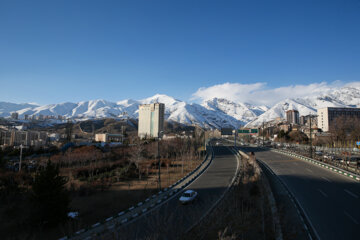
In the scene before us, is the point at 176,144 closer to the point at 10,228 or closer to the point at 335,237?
the point at 10,228

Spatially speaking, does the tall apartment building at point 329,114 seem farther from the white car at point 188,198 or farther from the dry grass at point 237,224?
the dry grass at point 237,224

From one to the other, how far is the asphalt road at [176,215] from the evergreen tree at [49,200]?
17.2ft

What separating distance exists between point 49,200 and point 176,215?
8276 mm

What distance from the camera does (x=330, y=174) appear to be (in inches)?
964

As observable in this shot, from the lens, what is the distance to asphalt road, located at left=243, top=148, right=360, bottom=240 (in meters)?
10.8

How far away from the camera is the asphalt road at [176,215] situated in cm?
→ 837

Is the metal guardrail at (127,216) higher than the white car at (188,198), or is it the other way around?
the white car at (188,198)

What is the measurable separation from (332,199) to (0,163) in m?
38.3

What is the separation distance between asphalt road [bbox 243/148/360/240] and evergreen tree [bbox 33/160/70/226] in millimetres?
14996

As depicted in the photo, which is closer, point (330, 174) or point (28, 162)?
point (330, 174)

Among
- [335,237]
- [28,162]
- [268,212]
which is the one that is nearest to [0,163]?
[28,162]

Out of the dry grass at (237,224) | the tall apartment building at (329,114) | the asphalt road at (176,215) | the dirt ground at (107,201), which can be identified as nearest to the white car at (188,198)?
the asphalt road at (176,215)

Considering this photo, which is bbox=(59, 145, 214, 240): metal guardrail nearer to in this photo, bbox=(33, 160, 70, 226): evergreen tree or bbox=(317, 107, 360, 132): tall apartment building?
bbox=(33, 160, 70, 226): evergreen tree

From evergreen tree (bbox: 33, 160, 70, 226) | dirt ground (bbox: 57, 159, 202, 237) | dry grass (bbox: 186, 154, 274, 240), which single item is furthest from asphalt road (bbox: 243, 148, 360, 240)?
evergreen tree (bbox: 33, 160, 70, 226)
